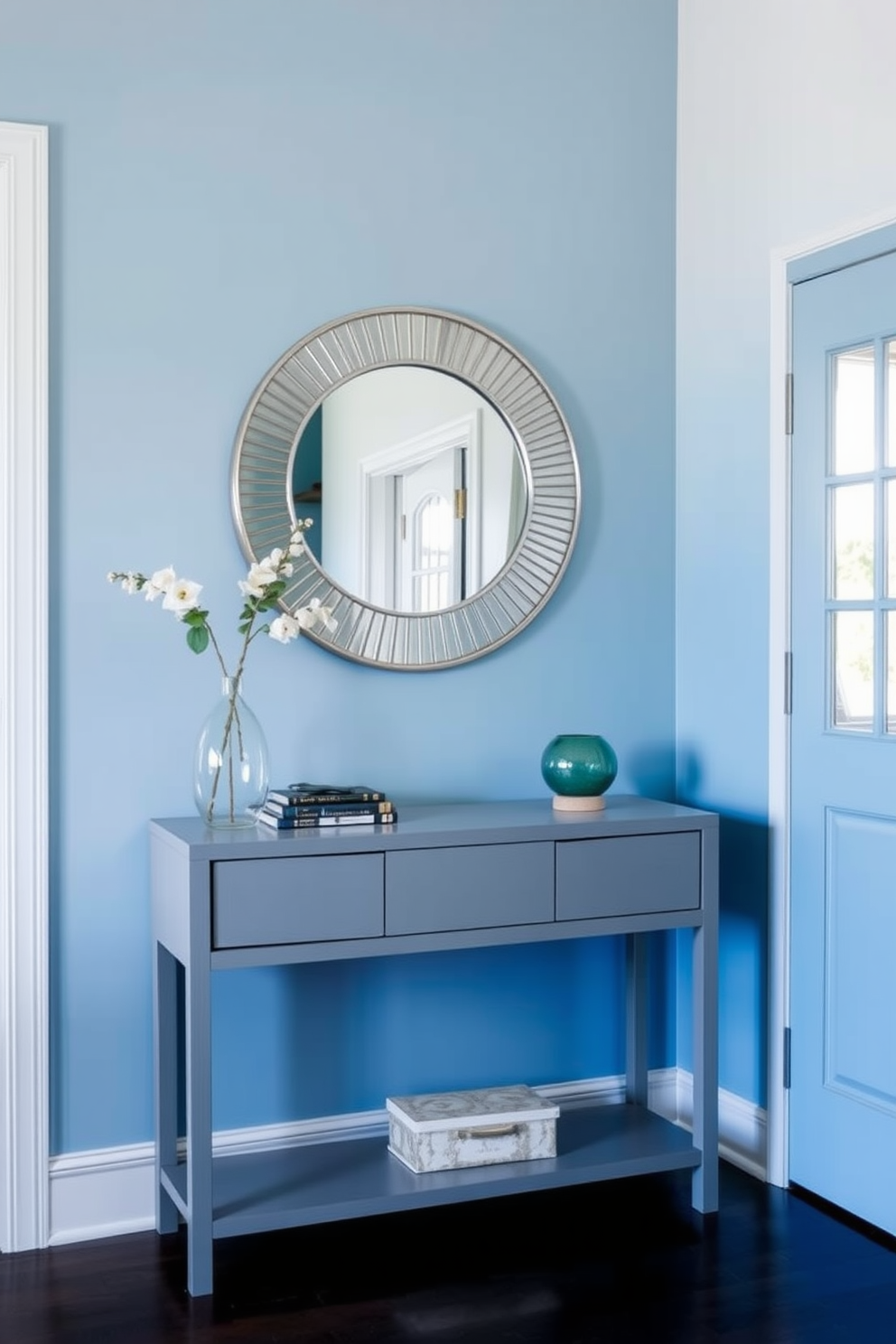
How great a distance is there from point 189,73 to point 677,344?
1.38 metres

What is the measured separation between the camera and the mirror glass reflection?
3.15m

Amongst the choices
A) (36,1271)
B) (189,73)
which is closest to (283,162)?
(189,73)

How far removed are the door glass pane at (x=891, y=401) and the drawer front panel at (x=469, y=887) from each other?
3.61 feet

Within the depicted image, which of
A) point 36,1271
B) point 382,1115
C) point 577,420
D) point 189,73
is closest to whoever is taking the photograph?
point 36,1271

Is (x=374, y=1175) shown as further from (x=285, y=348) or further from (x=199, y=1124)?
(x=285, y=348)

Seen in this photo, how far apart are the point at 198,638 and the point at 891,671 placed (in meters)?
1.45

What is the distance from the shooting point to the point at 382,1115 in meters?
3.24

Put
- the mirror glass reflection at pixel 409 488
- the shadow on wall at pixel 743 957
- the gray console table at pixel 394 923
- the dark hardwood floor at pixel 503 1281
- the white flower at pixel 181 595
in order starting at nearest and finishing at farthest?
the dark hardwood floor at pixel 503 1281 → the gray console table at pixel 394 923 → the white flower at pixel 181 595 → the mirror glass reflection at pixel 409 488 → the shadow on wall at pixel 743 957

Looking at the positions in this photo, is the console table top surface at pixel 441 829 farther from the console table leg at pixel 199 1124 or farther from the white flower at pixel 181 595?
the white flower at pixel 181 595

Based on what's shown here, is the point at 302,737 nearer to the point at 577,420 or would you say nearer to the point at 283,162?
the point at 577,420

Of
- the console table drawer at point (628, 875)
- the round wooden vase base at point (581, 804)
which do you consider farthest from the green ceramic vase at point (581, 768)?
the console table drawer at point (628, 875)

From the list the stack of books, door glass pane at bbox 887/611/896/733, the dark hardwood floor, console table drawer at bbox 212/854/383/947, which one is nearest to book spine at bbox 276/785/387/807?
the stack of books

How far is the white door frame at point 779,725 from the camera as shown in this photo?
317 centimetres

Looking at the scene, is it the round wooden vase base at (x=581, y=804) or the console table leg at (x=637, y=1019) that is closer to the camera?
the round wooden vase base at (x=581, y=804)
